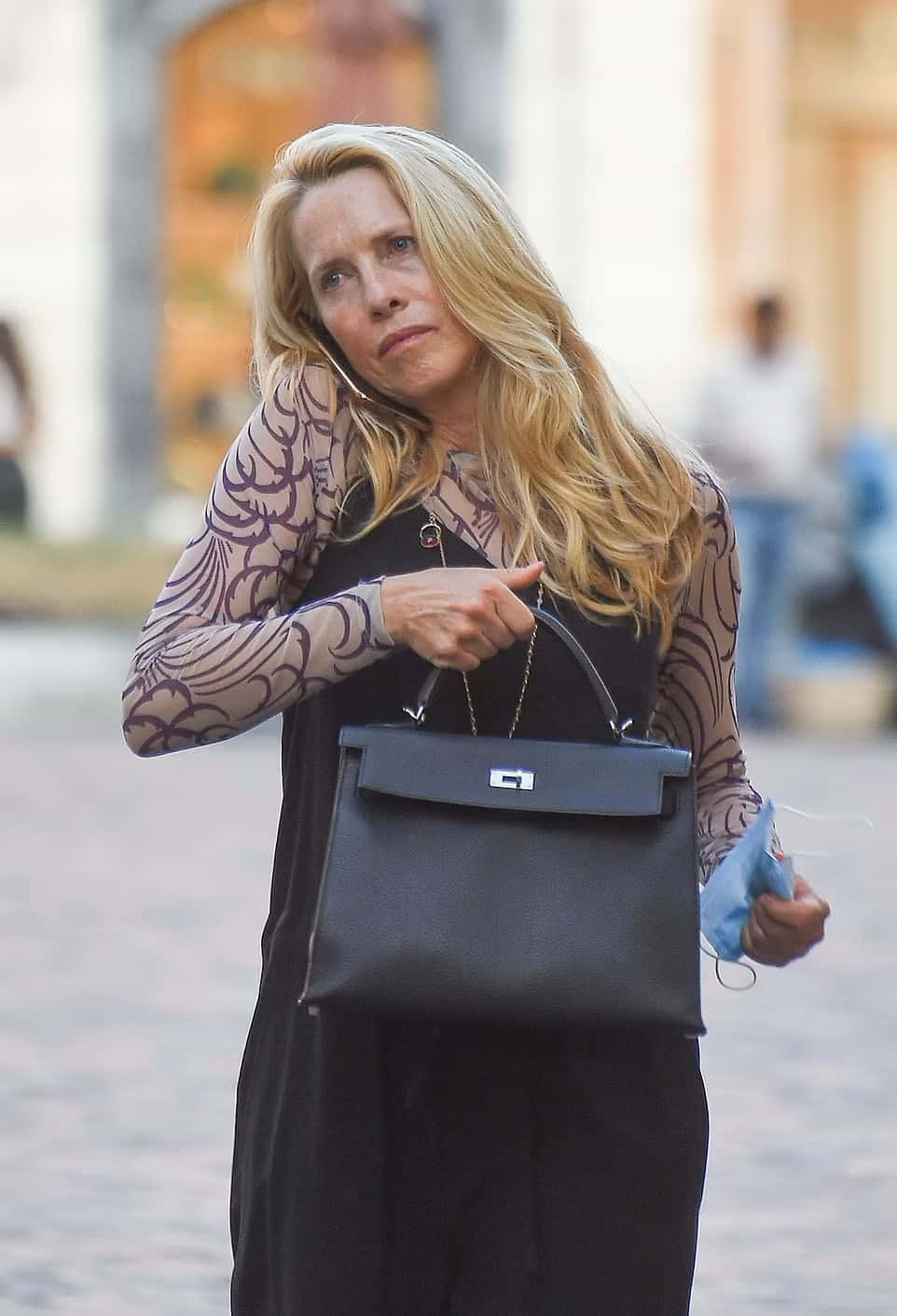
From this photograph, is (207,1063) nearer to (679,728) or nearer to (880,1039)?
(880,1039)

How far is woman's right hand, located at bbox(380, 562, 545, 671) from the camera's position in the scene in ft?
6.63

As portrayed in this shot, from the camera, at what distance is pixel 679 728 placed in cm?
247

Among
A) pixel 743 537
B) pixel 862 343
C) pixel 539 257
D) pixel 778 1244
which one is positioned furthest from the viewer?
pixel 862 343

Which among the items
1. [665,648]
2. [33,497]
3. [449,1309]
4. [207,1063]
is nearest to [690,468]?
[665,648]

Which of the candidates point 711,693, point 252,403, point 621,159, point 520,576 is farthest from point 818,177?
point 520,576

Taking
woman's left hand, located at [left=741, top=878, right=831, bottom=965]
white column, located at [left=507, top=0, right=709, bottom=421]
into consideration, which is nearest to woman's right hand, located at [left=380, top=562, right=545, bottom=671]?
woman's left hand, located at [left=741, top=878, right=831, bottom=965]

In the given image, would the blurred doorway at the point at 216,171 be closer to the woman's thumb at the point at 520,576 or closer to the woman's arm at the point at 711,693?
the woman's arm at the point at 711,693

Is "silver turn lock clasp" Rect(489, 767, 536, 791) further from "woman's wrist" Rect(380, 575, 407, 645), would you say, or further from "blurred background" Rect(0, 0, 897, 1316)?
"blurred background" Rect(0, 0, 897, 1316)

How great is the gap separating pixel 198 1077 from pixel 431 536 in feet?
9.74

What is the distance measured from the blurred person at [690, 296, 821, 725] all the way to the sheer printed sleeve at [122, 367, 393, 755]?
8.80 meters

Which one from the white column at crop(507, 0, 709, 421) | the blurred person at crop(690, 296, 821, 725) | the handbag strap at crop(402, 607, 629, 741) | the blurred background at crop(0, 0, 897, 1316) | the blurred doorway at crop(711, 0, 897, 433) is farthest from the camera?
the blurred doorway at crop(711, 0, 897, 433)

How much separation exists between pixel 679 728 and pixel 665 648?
0.45ft

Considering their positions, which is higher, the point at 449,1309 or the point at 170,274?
the point at 170,274

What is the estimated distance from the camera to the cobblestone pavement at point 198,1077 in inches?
152
